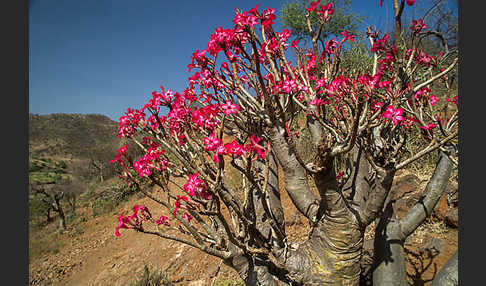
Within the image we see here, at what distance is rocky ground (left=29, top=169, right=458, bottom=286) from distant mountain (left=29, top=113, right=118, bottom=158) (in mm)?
28235

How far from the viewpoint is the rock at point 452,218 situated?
3.29 m

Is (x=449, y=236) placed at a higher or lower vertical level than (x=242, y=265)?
lower

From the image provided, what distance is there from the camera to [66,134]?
39.9 m

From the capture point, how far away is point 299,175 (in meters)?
2.08

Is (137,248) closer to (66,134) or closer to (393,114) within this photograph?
(393,114)

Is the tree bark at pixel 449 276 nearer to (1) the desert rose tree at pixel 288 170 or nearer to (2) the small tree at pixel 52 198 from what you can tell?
(1) the desert rose tree at pixel 288 170

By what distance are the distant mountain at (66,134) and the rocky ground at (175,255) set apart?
28235 mm

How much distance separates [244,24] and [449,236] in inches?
172

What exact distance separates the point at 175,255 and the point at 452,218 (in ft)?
17.3

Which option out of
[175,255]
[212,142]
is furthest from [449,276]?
[175,255]

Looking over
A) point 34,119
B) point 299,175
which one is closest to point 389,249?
point 299,175

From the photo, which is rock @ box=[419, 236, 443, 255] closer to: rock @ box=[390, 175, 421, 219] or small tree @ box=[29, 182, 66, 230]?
rock @ box=[390, 175, 421, 219]

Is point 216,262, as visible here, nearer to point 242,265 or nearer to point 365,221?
point 242,265

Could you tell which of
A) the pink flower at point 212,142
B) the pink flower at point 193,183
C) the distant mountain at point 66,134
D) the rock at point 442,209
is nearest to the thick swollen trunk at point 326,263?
the pink flower at point 193,183
